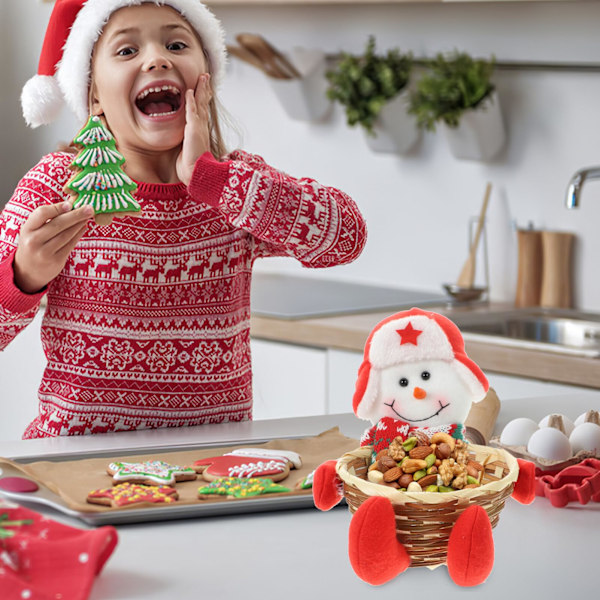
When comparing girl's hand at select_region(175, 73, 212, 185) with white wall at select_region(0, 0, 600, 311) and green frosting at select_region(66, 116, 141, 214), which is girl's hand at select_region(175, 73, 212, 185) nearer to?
green frosting at select_region(66, 116, 141, 214)

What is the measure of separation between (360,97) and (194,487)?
193 cm

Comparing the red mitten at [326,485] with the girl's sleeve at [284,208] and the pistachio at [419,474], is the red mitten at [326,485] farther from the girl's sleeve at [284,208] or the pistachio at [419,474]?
the girl's sleeve at [284,208]

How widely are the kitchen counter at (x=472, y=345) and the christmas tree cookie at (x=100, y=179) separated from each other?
1.05 meters

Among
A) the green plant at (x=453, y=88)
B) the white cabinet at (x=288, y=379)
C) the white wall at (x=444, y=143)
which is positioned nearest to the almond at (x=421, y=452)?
the white cabinet at (x=288, y=379)

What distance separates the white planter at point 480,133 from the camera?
8.59 ft

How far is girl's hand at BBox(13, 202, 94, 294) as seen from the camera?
47.2 inches

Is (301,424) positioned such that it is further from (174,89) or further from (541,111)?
(541,111)

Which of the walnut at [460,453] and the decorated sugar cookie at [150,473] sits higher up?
the walnut at [460,453]

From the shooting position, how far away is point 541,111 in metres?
2.60

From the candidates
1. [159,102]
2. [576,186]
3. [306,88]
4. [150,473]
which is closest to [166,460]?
[150,473]

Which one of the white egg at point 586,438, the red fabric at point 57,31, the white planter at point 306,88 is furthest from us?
the white planter at point 306,88

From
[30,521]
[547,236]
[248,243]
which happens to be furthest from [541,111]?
[30,521]

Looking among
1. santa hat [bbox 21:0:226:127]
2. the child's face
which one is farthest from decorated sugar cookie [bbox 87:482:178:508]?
santa hat [bbox 21:0:226:127]

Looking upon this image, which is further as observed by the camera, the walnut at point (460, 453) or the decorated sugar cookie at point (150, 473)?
the decorated sugar cookie at point (150, 473)
